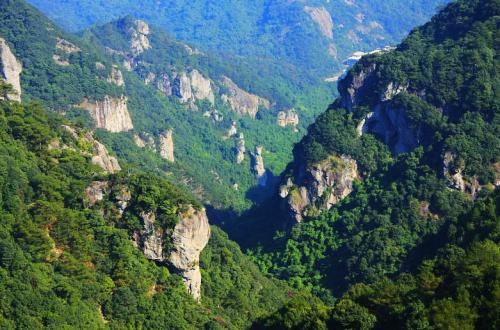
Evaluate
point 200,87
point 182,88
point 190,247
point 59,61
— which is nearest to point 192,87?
point 200,87

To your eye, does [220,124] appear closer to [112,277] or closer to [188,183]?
[188,183]

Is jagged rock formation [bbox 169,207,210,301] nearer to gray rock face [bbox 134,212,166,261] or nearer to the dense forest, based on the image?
the dense forest

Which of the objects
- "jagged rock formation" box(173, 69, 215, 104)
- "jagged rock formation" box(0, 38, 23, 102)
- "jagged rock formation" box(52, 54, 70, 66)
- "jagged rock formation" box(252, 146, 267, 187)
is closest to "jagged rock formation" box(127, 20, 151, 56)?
→ "jagged rock formation" box(173, 69, 215, 104)

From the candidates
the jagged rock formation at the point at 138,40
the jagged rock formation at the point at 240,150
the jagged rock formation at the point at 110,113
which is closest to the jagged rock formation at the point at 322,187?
the jagged rock formation at the point at 110,113

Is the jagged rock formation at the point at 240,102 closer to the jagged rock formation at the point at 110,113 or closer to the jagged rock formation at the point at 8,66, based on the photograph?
the jagged rock formation at the point at 110,113

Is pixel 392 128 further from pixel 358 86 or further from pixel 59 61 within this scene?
pixel 59 61
